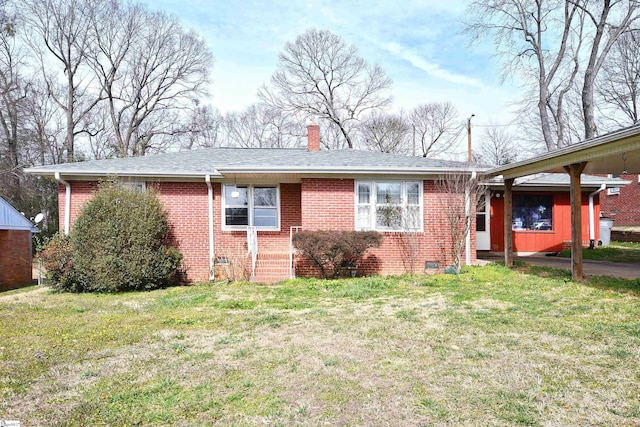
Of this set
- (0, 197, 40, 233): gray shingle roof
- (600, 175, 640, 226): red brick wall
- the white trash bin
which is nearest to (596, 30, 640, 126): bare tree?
(600, 175, 640, 226): red brick wall

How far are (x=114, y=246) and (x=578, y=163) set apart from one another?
34.8ft

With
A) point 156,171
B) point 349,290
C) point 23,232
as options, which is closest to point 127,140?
point 23,232

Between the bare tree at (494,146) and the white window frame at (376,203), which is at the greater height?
the bare tree at (494,146)

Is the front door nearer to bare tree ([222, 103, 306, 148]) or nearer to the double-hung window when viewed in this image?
the double-hung window

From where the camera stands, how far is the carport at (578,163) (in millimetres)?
6926

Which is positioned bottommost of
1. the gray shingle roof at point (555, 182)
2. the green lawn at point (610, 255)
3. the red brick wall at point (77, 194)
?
the green lawn at point (610, 255)

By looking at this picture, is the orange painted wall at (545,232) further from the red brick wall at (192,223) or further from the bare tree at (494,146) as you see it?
the bare tree at (494,146)

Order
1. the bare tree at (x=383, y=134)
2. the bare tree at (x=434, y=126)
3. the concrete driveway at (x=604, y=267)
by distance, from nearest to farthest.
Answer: the concrete driveway at (x=604, y=267) → the bare tree at (x=383, y=134) → the bare tree at (x=434, y=126)

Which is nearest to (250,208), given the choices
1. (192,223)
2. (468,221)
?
(192,223)

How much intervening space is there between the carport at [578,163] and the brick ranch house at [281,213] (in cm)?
123

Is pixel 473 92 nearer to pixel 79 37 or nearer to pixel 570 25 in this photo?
pixel 570 25

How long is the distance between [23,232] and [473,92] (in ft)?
88.4

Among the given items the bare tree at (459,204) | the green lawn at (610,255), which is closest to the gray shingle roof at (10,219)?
the bare tree at (459,204)

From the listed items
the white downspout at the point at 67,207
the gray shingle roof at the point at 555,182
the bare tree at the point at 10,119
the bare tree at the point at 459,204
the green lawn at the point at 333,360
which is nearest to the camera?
the green lawn at the point at 333,360
